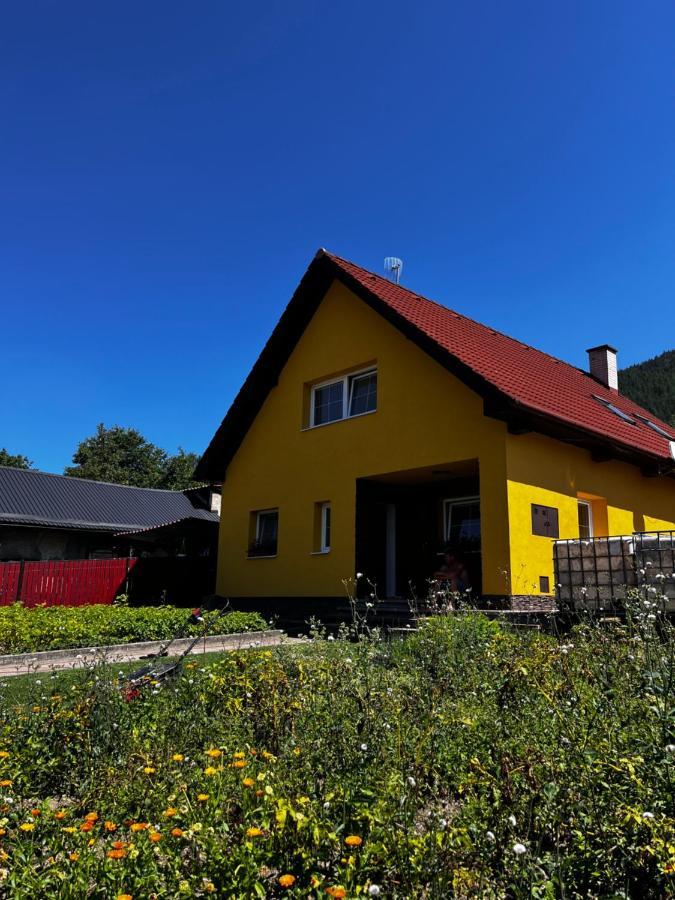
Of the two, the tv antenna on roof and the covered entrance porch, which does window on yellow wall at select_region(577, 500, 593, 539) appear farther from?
the tv antenna on roof

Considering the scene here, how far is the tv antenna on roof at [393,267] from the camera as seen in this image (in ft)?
58.9

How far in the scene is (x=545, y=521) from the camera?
36.0 feet

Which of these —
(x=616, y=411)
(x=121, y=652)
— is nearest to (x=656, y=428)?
(x=616, y=411)

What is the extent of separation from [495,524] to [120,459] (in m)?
54.7

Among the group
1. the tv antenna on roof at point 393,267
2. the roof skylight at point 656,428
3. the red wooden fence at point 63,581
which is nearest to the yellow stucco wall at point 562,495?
the roof skylight at point 656,428

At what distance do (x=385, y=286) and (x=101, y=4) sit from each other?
7616 mm

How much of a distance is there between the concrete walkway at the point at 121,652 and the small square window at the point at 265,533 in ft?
13.4

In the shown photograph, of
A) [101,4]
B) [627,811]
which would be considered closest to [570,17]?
[101,4]

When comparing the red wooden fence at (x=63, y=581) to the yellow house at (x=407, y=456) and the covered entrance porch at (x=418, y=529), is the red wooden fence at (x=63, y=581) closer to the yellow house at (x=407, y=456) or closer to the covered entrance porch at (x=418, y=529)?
the yellow house at (x=407, y=456)

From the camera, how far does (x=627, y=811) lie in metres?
2.27

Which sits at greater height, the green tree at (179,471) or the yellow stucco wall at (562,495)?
the green tree at (179,471)

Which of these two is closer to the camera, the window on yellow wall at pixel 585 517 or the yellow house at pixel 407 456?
the yellow house at pixel 407 456

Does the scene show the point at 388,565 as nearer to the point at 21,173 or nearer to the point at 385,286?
the point at 385,286

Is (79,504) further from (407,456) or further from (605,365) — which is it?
(605,365)
